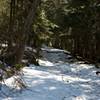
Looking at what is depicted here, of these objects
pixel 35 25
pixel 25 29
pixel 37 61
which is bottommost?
pixel 37 61

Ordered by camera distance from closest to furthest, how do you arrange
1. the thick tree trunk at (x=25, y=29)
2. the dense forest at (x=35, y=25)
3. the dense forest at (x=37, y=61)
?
1. the dense forest at (x=37, y=61)
2. the thick tree trunk at (x=25, y=29)
3. the dense forest at (x=35, y=25)

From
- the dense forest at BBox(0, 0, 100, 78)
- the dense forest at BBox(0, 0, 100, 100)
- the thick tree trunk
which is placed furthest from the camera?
the dense forest at BBox(0, 0, 100, 78)

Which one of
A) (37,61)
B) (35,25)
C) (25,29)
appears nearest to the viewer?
(25,29)

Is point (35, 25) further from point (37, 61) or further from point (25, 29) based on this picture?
point (25, 29)

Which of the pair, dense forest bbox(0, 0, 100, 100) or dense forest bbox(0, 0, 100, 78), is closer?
dense forest bbox(0, 0, 100, 100)

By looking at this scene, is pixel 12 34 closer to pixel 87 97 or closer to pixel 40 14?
pixel 87 97

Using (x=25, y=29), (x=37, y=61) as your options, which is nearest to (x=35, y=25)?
(x=37, y=61)

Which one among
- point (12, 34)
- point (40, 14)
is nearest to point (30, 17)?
point (12, 34)

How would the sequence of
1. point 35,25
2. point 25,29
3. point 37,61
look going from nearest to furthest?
point 25,29
point 37,61
point 35,25

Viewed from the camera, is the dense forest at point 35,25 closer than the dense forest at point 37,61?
No

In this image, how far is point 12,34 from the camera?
57.0 ft

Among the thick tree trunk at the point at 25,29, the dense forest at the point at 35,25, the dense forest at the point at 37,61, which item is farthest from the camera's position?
the dense forest at the point at 35,25

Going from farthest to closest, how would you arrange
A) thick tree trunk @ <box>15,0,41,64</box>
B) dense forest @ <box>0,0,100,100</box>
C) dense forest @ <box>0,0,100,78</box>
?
1. dense forest @ <box>0,0,100,78</box>
2. thick tree trunk @ <box>15,0,41,64</box>
3. dense forest @ <box>0,0,100,100</box>

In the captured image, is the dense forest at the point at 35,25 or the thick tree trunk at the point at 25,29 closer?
the thick tree trunk at the point at 25,29
